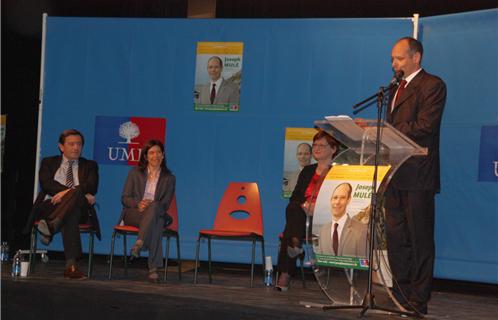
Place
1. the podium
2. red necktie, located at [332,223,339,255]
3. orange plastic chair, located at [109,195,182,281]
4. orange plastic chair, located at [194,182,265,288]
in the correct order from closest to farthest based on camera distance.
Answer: the podium < red necktie, located at [332,223,339,255] < orange plastic chair, located at [109,195,182,281] < orange plastic chair, located at [194,182,265,288]

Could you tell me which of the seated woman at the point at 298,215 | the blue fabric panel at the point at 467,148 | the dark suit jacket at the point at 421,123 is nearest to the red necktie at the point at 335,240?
the dark suit jacket at the point at 421,123

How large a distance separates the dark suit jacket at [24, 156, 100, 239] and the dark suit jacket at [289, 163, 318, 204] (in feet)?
5.00

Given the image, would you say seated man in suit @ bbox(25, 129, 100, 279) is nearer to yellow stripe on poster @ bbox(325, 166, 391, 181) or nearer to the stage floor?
the stage floor

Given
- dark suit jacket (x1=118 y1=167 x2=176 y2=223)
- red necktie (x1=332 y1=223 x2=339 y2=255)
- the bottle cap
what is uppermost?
dark suit jacket (x1=118 y1=167 x2=176 y2=223)

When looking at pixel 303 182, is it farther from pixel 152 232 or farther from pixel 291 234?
pixel 152 232

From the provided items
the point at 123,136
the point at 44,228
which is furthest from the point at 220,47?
the point at 44,228

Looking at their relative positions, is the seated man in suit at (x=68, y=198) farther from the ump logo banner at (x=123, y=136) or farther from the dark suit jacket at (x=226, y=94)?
the dark suit jacket at (x=226, y=94)

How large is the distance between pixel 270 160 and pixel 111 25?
6.19 ft

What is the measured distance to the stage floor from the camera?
3809mm

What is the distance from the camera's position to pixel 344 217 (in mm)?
3639

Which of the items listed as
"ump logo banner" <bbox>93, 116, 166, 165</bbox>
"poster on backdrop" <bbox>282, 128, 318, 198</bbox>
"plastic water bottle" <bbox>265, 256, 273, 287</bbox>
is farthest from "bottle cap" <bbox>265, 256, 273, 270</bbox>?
"ump logo banner" <bbox>93, 116, 166, 165</bbox>

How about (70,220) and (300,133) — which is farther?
(300,133)

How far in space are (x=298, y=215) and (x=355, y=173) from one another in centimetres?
143

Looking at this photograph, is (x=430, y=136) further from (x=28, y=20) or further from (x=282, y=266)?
(x=28, y=20)
